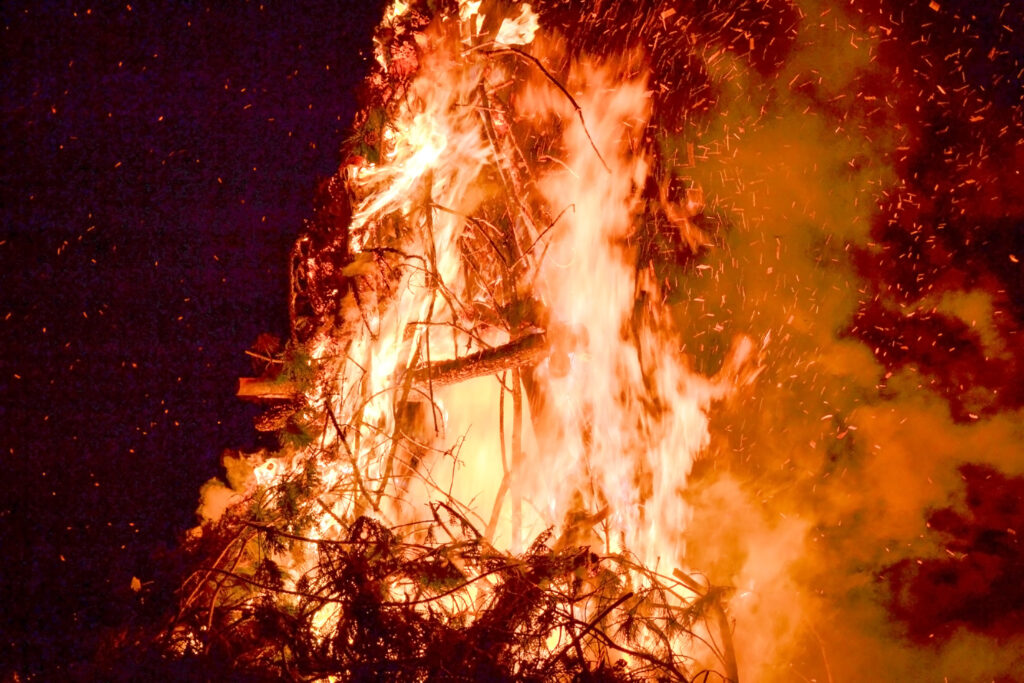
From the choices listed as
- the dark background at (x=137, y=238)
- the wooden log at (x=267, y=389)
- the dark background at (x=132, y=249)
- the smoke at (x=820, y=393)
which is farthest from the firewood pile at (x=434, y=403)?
the dark background at (x=137, y=238)

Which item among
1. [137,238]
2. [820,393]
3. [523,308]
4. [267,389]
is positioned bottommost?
[267,389]

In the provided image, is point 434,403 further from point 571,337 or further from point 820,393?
point 820,393

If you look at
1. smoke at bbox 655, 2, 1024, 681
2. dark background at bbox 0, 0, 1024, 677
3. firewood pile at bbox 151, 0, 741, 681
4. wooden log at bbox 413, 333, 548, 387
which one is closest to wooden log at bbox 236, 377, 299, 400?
firewood pile at bbox 151, 0, 741, 681

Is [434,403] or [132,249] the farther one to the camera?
[132,249]

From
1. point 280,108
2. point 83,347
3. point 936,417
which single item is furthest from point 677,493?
point 83,347

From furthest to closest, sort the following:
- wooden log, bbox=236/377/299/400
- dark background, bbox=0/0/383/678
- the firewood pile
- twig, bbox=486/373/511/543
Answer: dark background, bbox=0/0/383/678, twig, bbox=486/373/511/543, wooden log, bbox=236/377/299/400, the firewood pile

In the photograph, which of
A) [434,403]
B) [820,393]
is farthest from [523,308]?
[820,393]

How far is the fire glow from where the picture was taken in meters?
2.28

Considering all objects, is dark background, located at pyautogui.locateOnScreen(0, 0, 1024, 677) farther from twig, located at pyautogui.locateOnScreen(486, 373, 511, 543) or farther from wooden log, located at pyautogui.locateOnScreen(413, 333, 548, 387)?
twig, located at pyautogui.locateOnScreen(486, 373, 511, 543)

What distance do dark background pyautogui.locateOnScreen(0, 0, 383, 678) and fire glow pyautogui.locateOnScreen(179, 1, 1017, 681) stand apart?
1.57 m

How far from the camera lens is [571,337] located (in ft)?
8.68

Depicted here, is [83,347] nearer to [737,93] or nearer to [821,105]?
[737,93]

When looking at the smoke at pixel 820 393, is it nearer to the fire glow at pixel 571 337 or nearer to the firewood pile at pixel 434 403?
the fire glow at pixel 571 337

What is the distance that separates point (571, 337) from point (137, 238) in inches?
140
